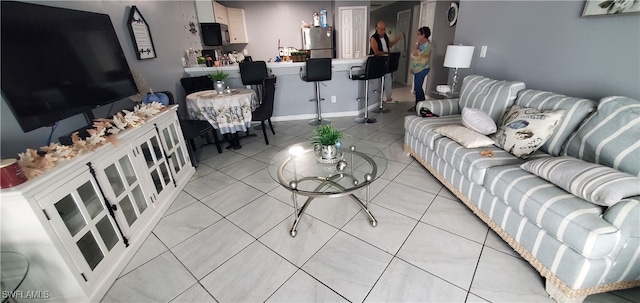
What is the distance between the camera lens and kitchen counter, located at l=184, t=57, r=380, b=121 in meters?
4.00

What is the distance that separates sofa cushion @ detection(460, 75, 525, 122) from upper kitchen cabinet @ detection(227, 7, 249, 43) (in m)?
5.31

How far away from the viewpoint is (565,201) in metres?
1.19

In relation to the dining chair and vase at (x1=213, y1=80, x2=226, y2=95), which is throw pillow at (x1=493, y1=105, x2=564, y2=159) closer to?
the dining chair

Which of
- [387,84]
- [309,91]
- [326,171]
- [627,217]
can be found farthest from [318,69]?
[627,217]

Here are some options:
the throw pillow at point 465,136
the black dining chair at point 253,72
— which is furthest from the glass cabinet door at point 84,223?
the black dining chair at point 253,72

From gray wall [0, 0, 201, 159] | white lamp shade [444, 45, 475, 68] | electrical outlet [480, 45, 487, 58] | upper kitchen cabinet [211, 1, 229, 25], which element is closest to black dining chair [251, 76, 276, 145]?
gray wall [0, 0, 201, 159]

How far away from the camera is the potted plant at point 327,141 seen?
1.75 m

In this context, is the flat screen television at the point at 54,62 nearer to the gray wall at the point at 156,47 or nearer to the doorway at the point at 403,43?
the gray wall at the point at 156,47

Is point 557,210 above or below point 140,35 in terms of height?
below

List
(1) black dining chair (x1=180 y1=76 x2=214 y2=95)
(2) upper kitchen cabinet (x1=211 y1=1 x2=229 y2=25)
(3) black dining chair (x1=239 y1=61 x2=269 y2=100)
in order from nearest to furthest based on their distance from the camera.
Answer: (1) black dining chair (x1=180 y1=76 x2=214 y2=95), (3) black dining chair (x1=239 y1=61 x2=269 y2=100), (2) upper kitchen cabinet (x1=211 y1=1 x2=229 y2=25)

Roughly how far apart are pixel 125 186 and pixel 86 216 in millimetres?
338

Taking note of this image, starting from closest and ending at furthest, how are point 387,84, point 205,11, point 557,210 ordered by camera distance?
1. point 557,210
2. point 205,11
3. point 387,84

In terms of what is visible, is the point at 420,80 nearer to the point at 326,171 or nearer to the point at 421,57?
the point at 421,57

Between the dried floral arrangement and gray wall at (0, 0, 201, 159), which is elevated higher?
gray wall at (0, 0, 201, 159)
